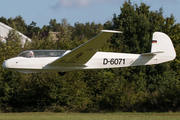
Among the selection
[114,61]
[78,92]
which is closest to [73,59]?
[114,61]

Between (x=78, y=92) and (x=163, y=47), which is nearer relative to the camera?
(x=163, y=47)

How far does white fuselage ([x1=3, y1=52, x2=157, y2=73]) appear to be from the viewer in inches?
468

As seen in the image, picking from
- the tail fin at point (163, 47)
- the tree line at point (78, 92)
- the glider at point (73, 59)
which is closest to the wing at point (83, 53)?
the glider at point (73, 59)

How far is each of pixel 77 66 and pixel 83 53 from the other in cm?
148

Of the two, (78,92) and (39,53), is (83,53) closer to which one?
(39,53)

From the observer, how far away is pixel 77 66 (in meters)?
12.7

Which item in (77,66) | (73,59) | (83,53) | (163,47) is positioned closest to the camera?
(83,53)

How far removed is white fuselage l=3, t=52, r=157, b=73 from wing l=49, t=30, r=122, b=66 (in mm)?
394

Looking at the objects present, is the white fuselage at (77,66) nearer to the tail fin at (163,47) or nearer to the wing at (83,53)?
the wing at (83,53)

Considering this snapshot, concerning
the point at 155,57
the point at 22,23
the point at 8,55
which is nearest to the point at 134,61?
the point at 155,57

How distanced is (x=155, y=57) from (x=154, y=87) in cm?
2103

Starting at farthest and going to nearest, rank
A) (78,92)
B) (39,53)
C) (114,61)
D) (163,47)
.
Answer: (78,92) < (163,47) < (114,61) < (39,53)

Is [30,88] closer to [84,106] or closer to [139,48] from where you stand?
[84,106]

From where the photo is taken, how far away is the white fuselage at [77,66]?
39.0 feet
